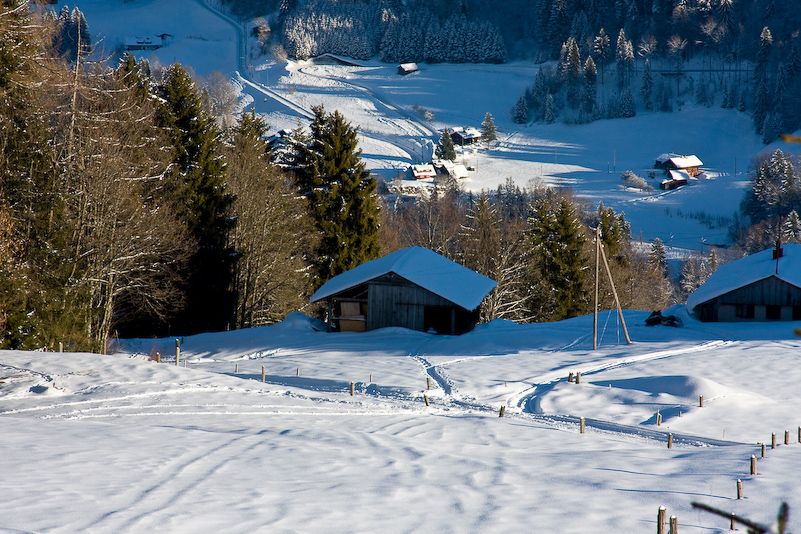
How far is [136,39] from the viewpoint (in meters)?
151

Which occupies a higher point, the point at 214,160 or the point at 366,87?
the point at 366,87

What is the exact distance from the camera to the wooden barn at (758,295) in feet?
111

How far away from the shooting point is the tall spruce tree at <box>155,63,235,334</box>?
33094 millimetres

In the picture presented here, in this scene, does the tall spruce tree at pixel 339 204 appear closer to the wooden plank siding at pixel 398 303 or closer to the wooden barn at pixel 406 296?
the wooden barn at pixel 406 296

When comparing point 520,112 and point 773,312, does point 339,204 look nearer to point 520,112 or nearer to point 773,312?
point 773,312

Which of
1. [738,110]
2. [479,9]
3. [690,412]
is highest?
[479,9]

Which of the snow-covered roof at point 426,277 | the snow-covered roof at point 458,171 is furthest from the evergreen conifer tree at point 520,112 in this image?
the snow-covered roof at point 426,277

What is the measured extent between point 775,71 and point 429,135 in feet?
264

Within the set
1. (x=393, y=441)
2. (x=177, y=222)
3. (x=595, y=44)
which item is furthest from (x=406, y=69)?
(x=393, y=441)

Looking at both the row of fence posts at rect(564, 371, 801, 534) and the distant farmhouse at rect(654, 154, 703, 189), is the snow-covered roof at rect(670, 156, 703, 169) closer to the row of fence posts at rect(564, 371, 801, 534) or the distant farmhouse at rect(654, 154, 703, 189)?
the distant farmhouse at rect(654, 154, 703, 189)

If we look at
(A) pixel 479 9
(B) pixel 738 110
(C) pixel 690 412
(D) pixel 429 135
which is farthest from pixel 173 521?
(A) pixel 479 9

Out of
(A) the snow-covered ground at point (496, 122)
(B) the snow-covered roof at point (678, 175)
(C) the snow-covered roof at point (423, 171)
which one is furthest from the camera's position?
(B) the snow-covered roof at point (678, 175)

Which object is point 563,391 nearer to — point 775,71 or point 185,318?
point 185,318

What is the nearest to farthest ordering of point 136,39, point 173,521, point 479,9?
point 173,521 → point 136,39 → point 479,9
